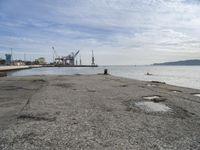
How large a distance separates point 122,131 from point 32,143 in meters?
2.57

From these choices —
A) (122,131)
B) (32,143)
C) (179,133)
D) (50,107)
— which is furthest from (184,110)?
(32,143)

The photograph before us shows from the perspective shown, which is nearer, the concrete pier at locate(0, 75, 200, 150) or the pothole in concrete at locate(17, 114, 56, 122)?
the concrete pier at locate(0, 75, 200, 150)

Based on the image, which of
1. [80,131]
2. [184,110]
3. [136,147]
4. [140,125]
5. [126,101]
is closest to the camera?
[136,147]

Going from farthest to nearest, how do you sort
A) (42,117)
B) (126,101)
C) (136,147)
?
1. (126,101)
2. (42,117)
3. (136,147)

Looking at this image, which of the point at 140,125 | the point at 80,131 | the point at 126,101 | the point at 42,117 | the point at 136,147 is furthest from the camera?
the point at 126,101

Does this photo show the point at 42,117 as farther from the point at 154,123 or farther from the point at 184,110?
the point at 184,110

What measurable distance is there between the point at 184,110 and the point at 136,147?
6.01 m

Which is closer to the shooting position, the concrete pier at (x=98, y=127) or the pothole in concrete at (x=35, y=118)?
the concrete pier at (x=98, y=127)

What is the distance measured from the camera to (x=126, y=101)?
1393cm

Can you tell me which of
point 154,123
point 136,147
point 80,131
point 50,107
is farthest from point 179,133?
point 50,107

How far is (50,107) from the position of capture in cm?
Answer: 1167

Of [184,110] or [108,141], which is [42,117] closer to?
[108,141]

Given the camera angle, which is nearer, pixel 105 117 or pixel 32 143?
pixel 32 143

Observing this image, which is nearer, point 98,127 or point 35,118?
point 98,127
